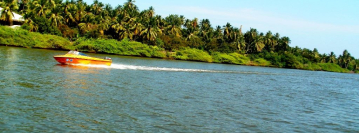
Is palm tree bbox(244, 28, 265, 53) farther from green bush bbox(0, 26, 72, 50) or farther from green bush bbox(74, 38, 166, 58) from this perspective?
green bush bbox(0, 26, 72, 50)

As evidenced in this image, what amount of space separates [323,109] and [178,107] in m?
11.2

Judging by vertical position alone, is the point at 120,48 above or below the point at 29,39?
below

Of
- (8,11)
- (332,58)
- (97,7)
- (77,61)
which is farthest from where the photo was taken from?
(332,58)

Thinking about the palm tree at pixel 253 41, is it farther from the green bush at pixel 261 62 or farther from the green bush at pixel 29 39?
the green bush at pixel 29 39

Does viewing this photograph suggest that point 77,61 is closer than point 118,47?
Yes

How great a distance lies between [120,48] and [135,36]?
11.0 m

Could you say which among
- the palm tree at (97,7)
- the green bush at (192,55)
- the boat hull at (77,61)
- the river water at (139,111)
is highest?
the palm tree at (97,7)

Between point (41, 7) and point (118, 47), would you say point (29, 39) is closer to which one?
point (41, 7)

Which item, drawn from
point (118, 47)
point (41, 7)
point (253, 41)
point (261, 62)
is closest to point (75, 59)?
point (118, 47)

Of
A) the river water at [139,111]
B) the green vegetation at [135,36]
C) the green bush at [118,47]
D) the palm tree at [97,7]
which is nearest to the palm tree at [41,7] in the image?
the green vegetation at [135,36]

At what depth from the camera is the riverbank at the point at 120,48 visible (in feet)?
251

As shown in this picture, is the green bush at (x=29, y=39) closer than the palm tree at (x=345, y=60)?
Yes

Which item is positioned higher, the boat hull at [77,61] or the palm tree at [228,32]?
the palm tree at [228,32]

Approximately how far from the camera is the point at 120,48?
92.8 m
